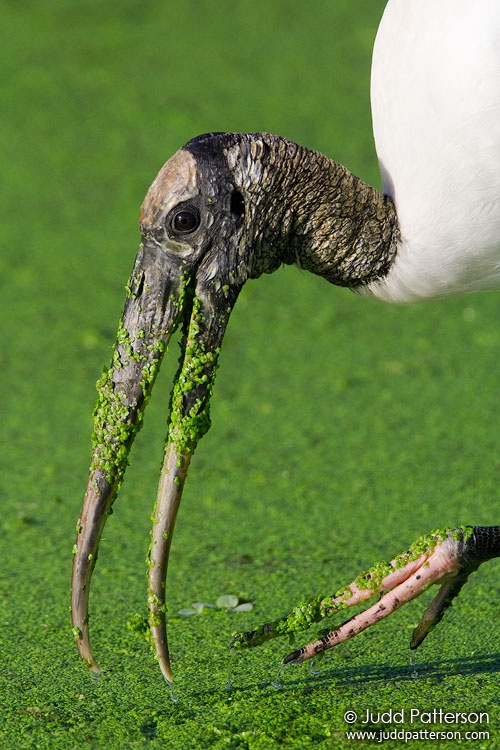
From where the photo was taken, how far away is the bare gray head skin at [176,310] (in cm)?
294

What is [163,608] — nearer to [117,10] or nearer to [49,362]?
[49,362]

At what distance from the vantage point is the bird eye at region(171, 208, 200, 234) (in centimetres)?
297

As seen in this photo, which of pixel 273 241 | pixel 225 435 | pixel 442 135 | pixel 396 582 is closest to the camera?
pixel 442 135

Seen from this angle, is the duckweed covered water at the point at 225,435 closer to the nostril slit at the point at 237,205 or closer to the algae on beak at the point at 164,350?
the algae on beak at the point at 164,350

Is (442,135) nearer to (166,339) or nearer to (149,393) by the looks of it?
(166,339)

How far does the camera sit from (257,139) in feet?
10.3

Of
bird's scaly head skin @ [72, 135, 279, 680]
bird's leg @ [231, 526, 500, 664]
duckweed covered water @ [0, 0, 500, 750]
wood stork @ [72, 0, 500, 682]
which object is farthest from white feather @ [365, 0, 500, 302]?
duckweed covered water @ [0, 0, 500, 750]

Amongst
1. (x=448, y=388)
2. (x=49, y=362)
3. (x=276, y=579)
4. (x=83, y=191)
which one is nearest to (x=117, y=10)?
(x=83, y=191)

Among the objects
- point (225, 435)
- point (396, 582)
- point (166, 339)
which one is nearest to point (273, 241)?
point (166, 339)

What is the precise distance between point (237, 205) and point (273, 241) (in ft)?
0.47

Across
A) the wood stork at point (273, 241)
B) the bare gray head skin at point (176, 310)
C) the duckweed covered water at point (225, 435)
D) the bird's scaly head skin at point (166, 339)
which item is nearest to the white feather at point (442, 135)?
the wood stork at point (273, 241)

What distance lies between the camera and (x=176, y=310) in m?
2.94

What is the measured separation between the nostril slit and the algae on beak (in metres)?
0.04

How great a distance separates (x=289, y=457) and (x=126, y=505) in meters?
0.64
